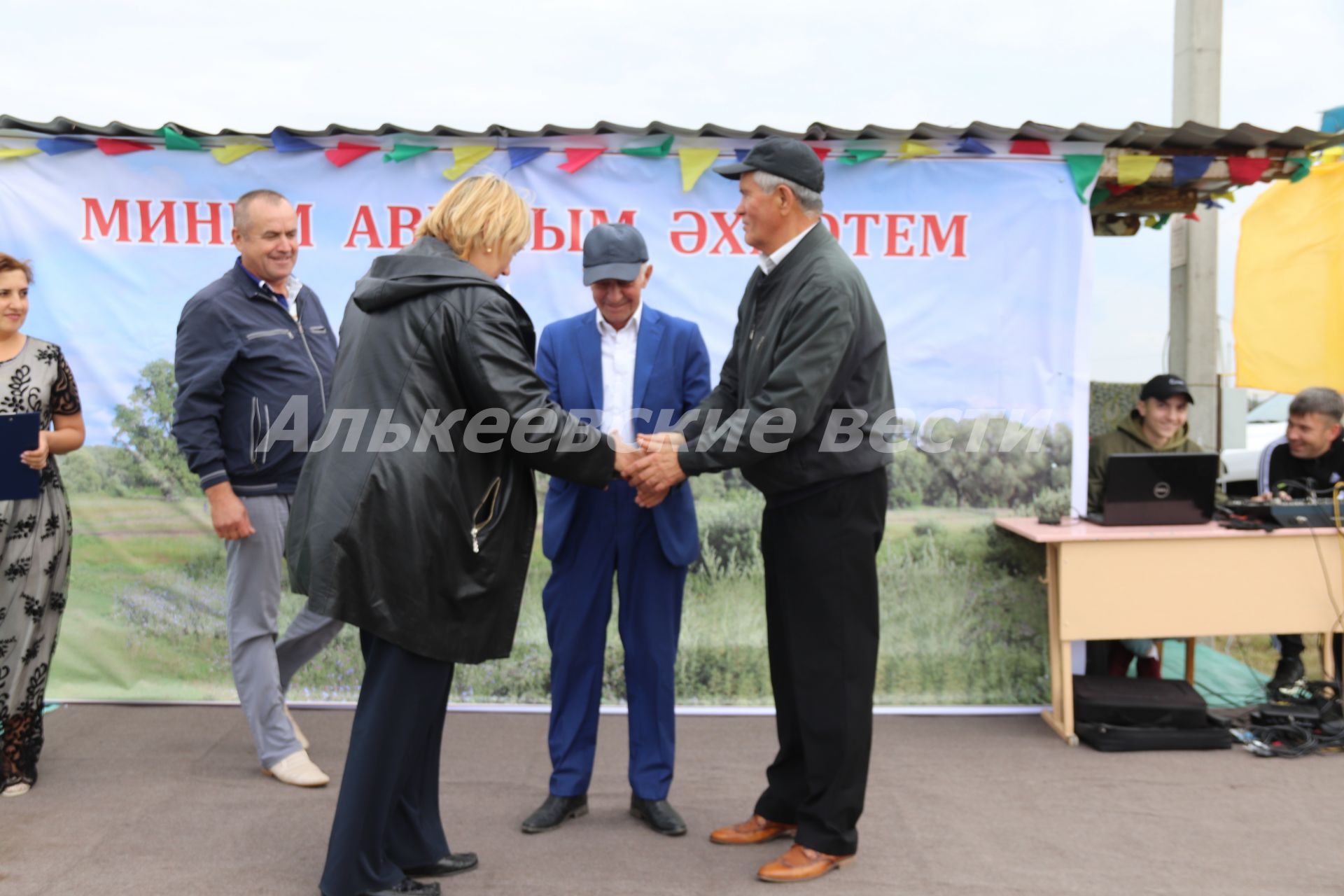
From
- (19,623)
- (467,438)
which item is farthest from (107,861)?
(467,438)

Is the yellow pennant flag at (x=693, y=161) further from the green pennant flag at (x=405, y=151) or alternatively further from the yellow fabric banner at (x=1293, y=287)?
the yellow fabric banner at (x=1293, y=287)

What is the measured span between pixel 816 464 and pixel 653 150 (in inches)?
86.2

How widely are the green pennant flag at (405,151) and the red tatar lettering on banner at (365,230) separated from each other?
277 millimetres

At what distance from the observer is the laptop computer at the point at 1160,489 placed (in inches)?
194

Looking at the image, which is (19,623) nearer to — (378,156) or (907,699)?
(378,156)

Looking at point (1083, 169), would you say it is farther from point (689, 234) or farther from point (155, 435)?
point (155, 435)

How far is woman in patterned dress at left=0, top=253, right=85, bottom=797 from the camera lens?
13.4 feet

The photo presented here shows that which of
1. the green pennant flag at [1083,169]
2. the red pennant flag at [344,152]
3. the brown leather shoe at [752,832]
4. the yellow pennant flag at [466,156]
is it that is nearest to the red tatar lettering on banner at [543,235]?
the yellow pennant flag at [466,156]

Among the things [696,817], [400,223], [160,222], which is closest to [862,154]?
[400,223]

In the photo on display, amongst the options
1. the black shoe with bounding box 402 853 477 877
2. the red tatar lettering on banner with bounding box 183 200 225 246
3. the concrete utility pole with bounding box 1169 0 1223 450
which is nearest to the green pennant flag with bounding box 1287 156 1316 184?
the concrete utility pole with bounding box 1169 0 1223 450

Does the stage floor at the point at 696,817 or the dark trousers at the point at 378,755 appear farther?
the stage floor at the point at 696,817

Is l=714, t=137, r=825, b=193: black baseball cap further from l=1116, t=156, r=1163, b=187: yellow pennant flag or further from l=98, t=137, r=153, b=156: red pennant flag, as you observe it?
l=98, t=137, r=153, b=156: red pennant flag

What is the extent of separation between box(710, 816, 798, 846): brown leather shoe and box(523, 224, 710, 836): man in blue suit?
16 centimetres

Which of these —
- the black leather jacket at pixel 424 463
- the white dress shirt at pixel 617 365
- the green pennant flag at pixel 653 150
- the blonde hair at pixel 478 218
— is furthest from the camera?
the green pennant flag at pixel 653 150
